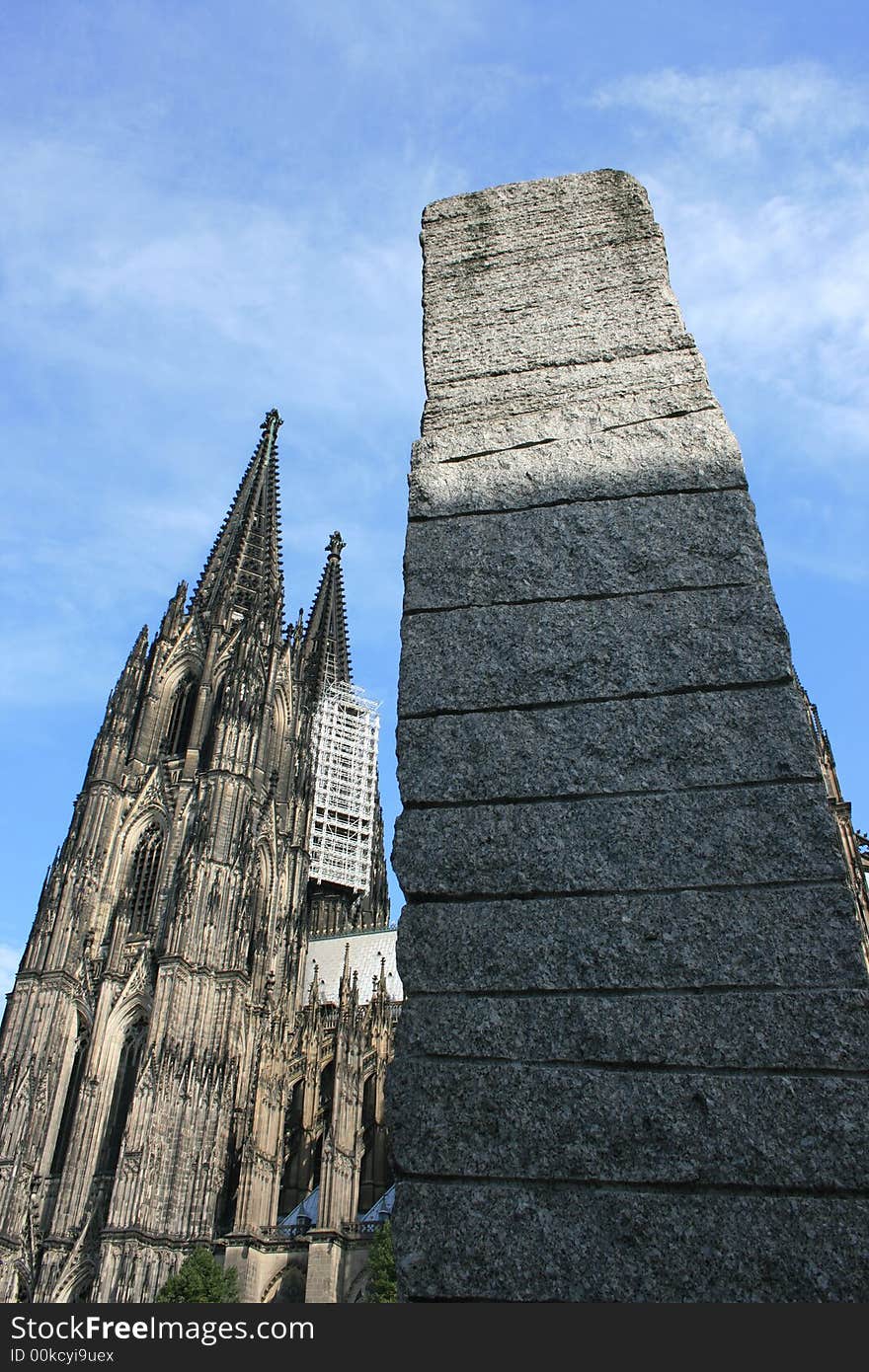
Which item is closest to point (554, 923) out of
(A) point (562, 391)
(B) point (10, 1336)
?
(A) point (562, 391)

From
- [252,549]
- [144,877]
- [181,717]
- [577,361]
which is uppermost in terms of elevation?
[252,549]

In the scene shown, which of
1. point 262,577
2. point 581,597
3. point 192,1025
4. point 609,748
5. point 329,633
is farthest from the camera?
point 329,633

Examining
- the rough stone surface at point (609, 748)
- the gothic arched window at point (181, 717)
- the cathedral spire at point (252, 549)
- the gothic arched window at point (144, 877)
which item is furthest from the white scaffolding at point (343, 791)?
the rough stone surface at point (609, 748)

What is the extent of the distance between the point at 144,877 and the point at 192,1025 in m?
6.09

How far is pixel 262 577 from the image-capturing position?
4256 cm

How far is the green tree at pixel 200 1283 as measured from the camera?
820 inches

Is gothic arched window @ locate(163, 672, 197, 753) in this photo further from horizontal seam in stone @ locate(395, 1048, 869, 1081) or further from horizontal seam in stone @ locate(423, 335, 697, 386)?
horizontal seam in stone @ locate(395, 1048, 869, 1081)

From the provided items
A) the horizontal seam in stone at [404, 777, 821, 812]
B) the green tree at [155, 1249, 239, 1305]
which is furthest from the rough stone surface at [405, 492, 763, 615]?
the green tree at [155, 1249, 239, 1305]

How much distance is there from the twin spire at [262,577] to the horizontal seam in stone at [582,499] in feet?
117

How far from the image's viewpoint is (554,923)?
92.6 inches

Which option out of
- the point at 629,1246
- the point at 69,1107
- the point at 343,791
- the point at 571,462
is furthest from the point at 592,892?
the point at 343,791

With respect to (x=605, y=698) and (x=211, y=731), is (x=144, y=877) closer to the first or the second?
(x=211, y=731)

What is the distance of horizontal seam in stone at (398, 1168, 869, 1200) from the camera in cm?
196

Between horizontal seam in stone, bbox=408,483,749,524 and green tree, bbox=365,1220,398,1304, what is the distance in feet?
62.4
